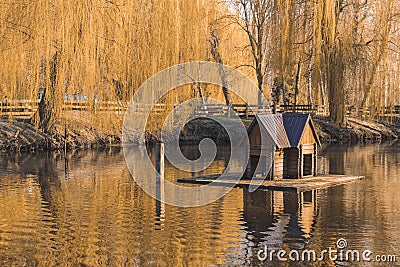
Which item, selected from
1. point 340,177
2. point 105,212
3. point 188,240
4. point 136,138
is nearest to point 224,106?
point 136,138

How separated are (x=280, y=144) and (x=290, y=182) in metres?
1.17

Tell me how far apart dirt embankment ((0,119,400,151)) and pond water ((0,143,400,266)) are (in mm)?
10569

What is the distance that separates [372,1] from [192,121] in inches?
485

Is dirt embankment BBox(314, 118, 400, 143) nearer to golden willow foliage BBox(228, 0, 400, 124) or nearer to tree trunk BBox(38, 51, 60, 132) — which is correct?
golden willow foliage BBox(228, 0, 400, 124)

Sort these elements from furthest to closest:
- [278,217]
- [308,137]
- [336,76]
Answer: [336,76]
[308,137]
[278,217]

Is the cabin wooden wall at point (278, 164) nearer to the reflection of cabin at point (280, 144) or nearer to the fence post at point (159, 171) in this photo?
the reflection of cabin at point (280, 144)

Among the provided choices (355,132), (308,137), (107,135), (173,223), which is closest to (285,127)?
(308,137)

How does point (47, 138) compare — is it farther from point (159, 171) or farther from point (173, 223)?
point (173, 223)

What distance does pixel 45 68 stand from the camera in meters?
31.3

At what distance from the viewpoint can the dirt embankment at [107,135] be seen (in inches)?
1359

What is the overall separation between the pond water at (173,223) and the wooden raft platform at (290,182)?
208 millimetres

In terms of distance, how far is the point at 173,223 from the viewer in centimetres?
1548

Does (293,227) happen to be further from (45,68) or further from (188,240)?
(45,68)

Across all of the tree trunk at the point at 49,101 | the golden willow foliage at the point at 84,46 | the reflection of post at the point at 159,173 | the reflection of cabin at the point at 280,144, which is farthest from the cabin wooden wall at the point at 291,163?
the tree trunk at the point at 49,101
